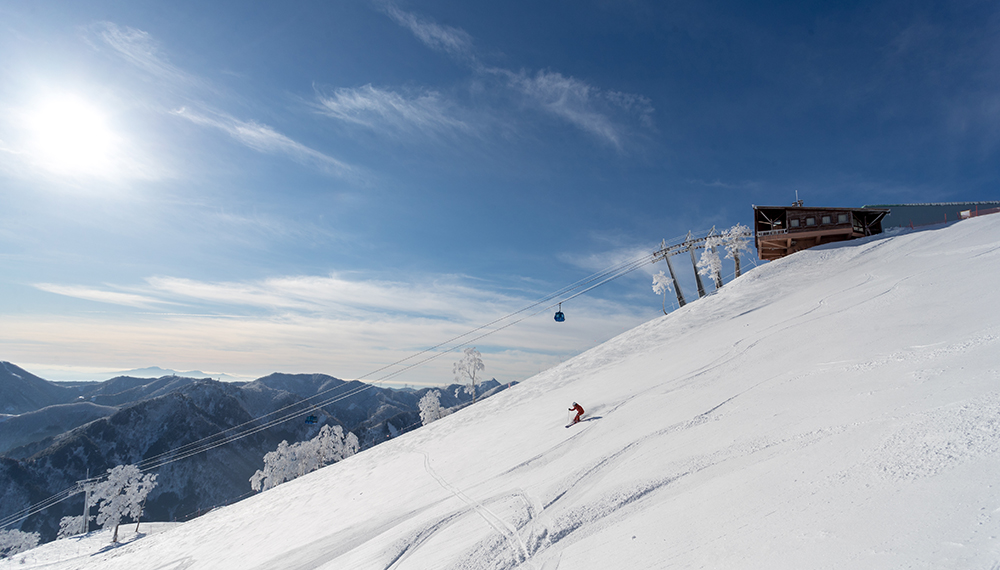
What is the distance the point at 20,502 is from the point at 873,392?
25845 cm

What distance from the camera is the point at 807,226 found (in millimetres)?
35062

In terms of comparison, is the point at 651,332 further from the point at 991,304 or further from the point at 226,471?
the point at 226,471

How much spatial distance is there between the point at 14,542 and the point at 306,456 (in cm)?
5814

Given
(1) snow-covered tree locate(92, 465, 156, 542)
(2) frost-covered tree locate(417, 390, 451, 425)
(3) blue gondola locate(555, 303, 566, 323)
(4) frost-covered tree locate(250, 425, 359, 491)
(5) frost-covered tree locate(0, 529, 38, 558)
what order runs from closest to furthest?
(3) blue gondola locate(555, 303, 566, 323)
(1) snow-covered tree locate(92, 465, 156, 542)
(2) frost-covered tree locate(417, 390, 451, 425)
(5) frost-covered tree locate(0, 529, 38, 558)
(4) frost-covered tree locate(250, 425, 359, 491)

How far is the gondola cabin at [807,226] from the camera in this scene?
3347 centimetres

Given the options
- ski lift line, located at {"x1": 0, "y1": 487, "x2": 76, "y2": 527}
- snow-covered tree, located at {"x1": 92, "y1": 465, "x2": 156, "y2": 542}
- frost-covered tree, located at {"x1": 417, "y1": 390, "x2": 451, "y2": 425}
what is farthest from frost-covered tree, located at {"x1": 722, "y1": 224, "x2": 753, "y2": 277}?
ski lift line, located at {"x1": 0, "y1": 487, "x2": 76, "y2": 527}

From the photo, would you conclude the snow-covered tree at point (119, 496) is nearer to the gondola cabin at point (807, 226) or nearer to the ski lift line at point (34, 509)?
the ski lift line at point (34, 509)

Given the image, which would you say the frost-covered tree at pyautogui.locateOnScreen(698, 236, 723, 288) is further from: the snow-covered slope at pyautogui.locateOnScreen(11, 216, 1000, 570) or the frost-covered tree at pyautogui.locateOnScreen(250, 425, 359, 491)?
the frost-covered tree at pyautogui.locateOnScreen(250, 425, 359, 491)

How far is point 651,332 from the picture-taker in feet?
88.5

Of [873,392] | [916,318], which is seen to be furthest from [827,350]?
[873,392]

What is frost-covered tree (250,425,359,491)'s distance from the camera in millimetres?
75188

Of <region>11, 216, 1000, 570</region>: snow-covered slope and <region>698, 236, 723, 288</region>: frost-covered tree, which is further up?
<region>698, 236, 723, 288</region>: frost-covered tree

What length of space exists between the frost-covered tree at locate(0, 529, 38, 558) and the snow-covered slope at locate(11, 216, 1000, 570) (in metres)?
99.1

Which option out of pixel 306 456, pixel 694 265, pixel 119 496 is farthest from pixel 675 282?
pixel 119 496
